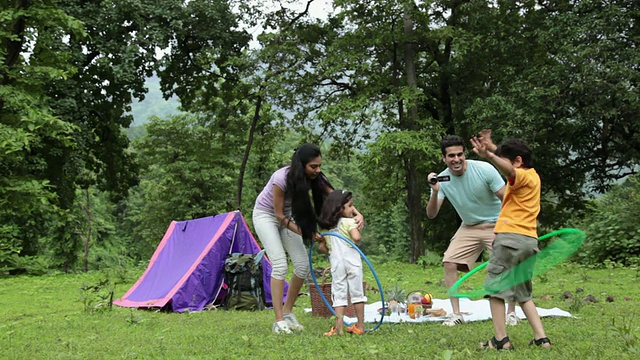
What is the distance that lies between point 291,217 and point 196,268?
10.8 ft

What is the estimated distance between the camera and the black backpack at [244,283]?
842cm

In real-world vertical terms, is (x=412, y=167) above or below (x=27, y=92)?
below

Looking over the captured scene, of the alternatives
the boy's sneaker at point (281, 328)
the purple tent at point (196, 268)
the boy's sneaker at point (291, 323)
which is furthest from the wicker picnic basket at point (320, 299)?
the purple tent at point (196, 268)

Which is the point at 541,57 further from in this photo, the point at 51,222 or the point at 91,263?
the point at 91,263

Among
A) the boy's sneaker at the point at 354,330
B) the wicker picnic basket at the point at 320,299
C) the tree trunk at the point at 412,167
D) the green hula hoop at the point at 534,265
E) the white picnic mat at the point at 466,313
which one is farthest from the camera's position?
the tree trunk at the point at 412,167

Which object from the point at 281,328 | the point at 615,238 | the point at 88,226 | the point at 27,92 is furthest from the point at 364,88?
the point at 88,226

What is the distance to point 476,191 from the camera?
19.0ft

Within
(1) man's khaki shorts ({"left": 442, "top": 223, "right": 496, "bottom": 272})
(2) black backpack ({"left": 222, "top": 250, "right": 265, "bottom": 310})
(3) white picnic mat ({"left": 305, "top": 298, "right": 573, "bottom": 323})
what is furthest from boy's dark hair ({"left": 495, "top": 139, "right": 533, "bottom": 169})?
(2) black backpack ({"left": 222, "top": 250, "right": 265, "bottom": 310})

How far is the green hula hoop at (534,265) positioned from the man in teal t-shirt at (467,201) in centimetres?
111

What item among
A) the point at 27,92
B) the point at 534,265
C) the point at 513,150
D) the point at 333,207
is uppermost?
the point at 27,92

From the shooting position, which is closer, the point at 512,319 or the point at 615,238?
the point at 512,319

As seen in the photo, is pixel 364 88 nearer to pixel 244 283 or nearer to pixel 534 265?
pixel 244 283

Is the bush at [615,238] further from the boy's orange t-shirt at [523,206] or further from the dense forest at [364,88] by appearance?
the boy's orange t-shirt at [523,206]

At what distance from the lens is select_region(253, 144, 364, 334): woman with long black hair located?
565 cm
